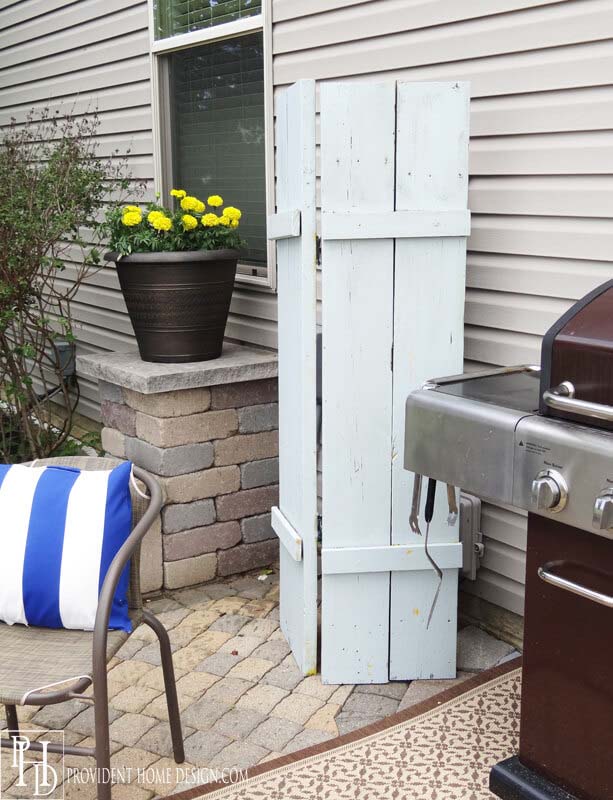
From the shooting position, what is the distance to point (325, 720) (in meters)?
2.92

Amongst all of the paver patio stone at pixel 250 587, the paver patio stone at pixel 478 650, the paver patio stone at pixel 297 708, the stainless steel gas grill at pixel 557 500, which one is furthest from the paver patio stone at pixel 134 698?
the stainless steel gas grill at pixel 557 500

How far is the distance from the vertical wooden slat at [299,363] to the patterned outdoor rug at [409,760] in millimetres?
476

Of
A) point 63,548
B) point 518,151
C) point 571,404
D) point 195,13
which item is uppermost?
point 195,13

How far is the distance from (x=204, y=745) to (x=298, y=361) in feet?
4.06

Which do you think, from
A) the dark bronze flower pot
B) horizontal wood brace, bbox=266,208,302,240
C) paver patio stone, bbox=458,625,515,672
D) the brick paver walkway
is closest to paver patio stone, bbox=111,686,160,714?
the brick paver walkway

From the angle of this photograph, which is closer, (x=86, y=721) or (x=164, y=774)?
(x=164, y=774)

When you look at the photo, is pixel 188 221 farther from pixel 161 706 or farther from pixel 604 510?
pixel 604 510

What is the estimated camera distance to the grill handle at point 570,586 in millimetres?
1995

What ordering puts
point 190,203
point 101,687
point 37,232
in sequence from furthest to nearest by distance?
point 37,232 < point 190,203 < point 101,687

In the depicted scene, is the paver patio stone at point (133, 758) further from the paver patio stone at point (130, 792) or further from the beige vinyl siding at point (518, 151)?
the beige vinyl siding at point (518, 151)

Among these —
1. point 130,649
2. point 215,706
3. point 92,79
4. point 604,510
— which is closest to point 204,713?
point 215,706

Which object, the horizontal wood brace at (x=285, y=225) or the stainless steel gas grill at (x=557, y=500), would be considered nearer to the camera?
the stainless steel gas grill at (x=557, y=500)

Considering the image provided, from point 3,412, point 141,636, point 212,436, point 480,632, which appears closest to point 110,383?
point 212,436

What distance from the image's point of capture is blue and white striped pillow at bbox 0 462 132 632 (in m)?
2.37
